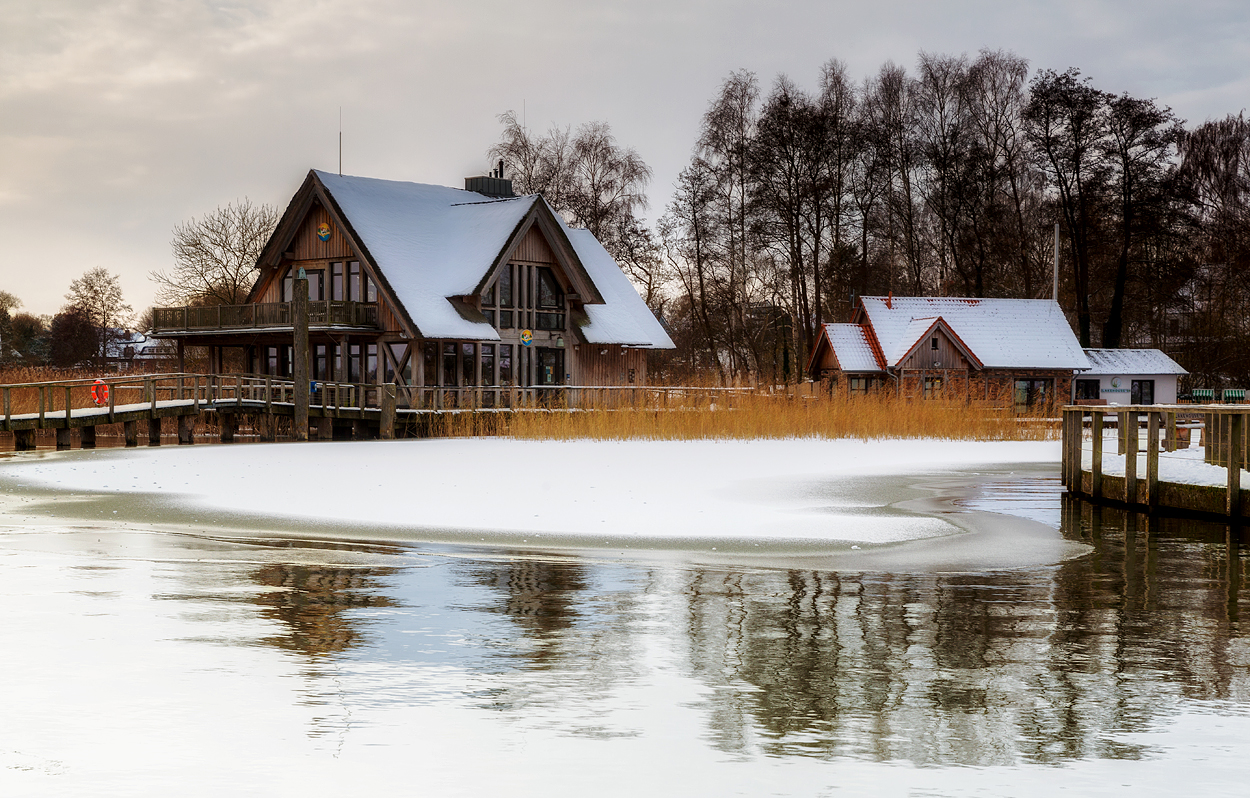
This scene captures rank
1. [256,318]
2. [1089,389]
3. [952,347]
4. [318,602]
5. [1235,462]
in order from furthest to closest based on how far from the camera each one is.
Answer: [1089,389] → [952,347] → [256,318] → [1235,462] → [318,602]

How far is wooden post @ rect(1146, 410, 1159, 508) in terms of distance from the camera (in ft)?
58.2

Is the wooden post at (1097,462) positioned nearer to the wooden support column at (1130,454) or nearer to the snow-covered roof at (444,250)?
the wooden support column at (1130,454)

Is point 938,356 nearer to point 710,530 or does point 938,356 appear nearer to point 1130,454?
point 1130,454

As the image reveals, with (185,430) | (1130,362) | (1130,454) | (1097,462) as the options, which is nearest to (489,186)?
(185,430)

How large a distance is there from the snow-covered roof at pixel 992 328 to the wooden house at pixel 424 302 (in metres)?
12.3

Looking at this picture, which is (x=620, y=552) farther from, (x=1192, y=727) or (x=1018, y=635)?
(x=1192, y=727)

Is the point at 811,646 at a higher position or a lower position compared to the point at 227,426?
lower

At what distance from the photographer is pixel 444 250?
155ft

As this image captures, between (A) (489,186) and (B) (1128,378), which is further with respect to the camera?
(B) (1128,378)

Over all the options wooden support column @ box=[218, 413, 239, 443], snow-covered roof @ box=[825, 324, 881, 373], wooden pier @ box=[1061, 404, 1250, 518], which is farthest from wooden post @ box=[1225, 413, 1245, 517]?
snow-covered roof @ box=[825, 324, 881, 373]

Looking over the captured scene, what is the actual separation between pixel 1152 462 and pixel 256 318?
112ft

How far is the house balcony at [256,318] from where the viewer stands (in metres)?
43.3

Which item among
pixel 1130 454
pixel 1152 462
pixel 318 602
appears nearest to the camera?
pixel 318 602

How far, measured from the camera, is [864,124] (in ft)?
194
